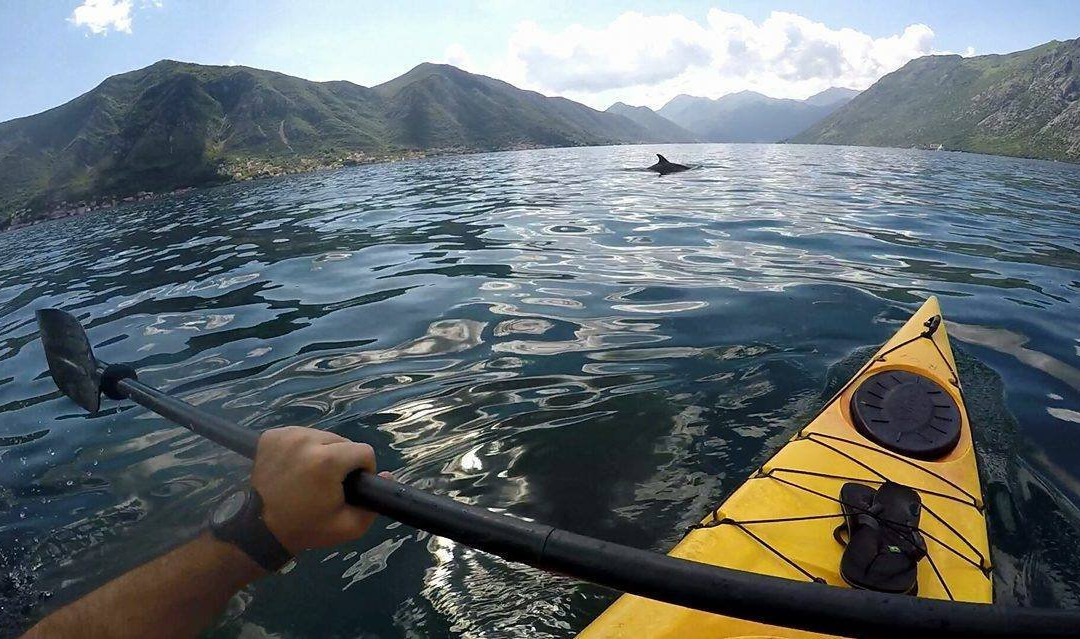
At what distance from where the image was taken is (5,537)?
4340 millimetres

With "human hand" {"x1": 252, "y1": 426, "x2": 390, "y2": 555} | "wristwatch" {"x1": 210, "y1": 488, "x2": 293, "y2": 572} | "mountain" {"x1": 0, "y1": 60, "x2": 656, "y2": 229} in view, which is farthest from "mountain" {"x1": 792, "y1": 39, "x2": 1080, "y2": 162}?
"wristwatch" {"x1": 210, "y1": 488, "x2": 293, "y2": 572}

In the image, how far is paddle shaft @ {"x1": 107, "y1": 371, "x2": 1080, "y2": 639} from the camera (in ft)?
4.51

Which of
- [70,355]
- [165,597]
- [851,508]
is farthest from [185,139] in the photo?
[851,508]

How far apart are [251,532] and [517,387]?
13.4 feet

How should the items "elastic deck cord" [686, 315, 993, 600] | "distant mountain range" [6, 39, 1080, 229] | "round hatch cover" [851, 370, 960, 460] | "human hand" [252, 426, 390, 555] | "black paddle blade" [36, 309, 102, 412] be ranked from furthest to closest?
"distant mountain range" [6, 39, 1080, 229] < "black paddle blade" [36, 309, 102, 412] < "round hatch cover" [851, 370, 960, 460] < "elastic deck cord" [686, 315, 993, 600] < "human hand" [252, 426, 390, 555]

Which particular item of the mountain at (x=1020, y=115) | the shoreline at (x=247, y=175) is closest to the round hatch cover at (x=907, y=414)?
the shoreline at (x=247, y=175)

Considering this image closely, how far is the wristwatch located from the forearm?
46mm

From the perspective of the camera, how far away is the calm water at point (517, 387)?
3.75 meters

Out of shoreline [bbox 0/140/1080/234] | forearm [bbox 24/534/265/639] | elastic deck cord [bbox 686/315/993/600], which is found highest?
shoreline [bbox 0/140/1080/234]

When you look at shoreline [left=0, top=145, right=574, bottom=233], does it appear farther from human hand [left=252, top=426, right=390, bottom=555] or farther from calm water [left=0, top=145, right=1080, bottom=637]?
human hand [left=252, top=426, right=390, bottom=555]

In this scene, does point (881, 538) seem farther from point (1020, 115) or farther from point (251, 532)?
point (1020, 115)

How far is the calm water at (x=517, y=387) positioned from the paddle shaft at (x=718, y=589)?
1.82m

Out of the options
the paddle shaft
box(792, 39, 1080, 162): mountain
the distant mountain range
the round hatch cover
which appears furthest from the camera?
box(792, 39, 1080, 162): mountain

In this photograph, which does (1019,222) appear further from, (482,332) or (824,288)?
(482,332)
